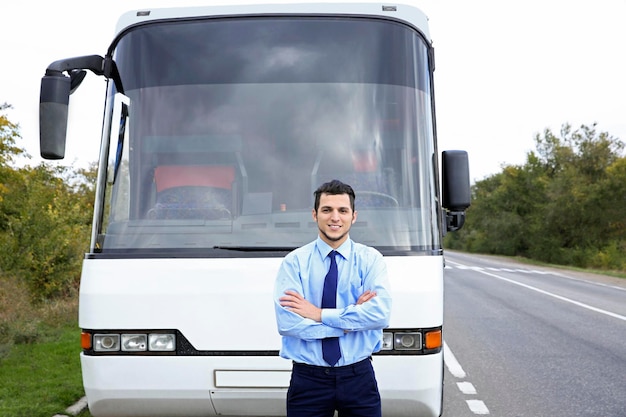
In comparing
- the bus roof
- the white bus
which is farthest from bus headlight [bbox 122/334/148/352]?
the bus roof

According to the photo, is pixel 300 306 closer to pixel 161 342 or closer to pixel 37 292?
pixel 161 342

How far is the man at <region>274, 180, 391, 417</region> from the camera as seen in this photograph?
271 cm

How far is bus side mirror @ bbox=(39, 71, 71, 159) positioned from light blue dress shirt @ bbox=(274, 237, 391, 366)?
191 centimetres

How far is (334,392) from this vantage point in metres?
2.75

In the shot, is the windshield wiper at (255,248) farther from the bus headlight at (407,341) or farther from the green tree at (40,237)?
the green tree at (40,237)

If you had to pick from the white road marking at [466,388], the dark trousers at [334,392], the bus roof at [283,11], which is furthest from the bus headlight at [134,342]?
the white road marking at [466,388]

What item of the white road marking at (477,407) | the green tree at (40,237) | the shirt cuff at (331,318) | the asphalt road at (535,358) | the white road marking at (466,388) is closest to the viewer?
the shirt cuff at (331,318)

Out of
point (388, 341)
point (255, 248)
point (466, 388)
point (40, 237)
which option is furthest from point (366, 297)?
point (40, 237)

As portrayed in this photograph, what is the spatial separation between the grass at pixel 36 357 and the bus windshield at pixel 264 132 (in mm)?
2410

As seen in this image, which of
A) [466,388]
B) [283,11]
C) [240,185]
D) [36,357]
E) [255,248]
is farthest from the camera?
[36,357]

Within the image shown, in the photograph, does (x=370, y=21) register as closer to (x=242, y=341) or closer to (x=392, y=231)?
(x=392, y=231)

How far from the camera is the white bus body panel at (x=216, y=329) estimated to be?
12.0ft

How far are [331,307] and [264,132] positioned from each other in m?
1.70

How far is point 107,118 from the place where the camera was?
165 inches
